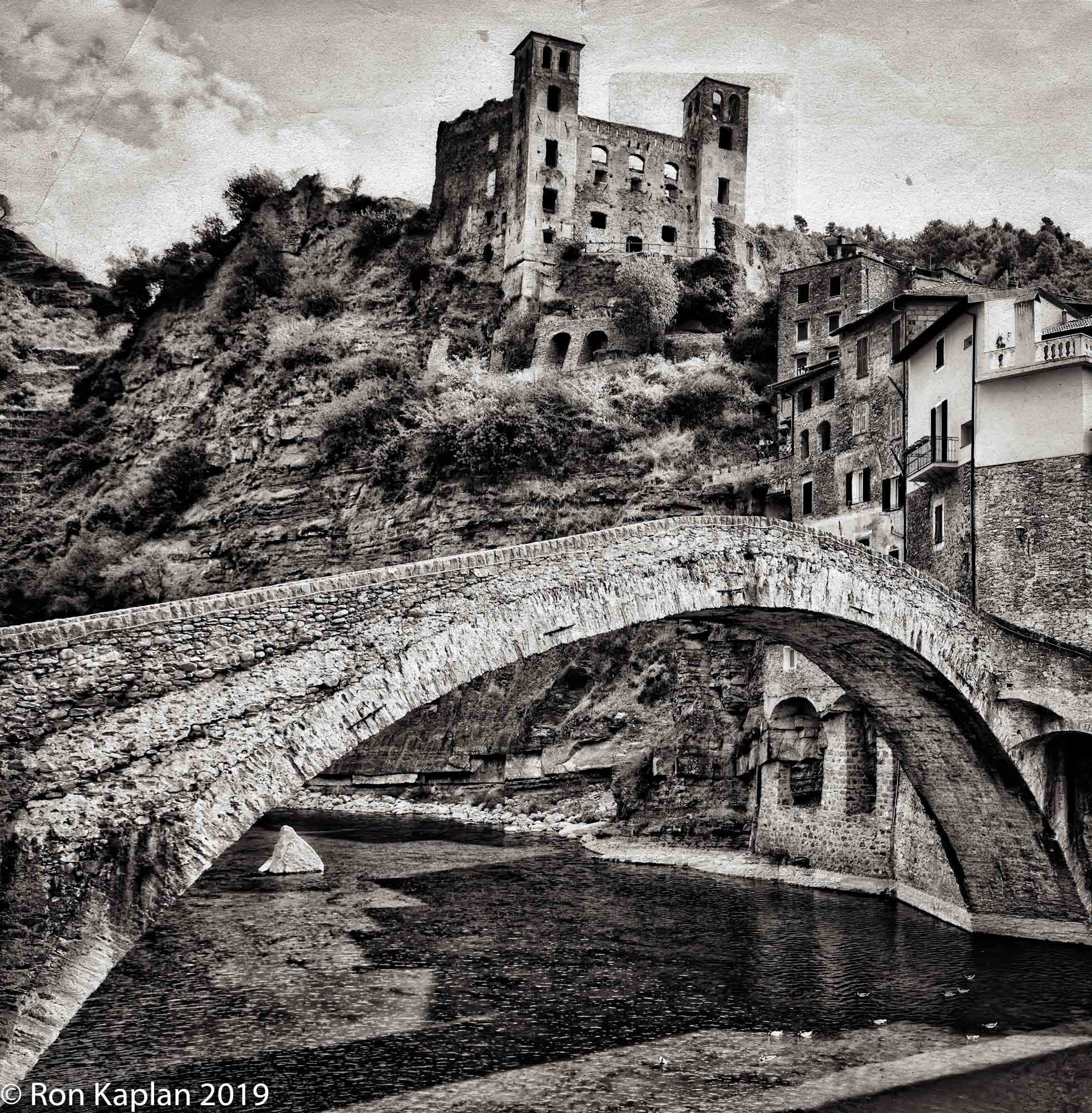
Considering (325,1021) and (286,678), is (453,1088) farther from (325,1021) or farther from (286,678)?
(286,678)

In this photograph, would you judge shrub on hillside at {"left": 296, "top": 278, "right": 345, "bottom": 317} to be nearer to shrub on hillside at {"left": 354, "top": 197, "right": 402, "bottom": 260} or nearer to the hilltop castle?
shrub on hillside at {"left": 354, "top": 197, "right": 402, "bottom": 260}

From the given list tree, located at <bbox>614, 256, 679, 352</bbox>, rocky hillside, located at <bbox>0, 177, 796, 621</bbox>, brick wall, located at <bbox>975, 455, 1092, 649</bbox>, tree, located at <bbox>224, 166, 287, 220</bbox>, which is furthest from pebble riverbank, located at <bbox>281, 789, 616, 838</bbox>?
tree, located at <bbox>224, 166, 287, 220</bbox>

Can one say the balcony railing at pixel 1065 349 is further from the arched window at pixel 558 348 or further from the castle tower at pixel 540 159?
the castle tower at pixel 540 159

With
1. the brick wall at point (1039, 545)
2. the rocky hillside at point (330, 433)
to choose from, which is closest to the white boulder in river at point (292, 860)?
the brick wall at point (1039, 545)

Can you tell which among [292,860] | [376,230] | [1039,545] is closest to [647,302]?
[376,230]

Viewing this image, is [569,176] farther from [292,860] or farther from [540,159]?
[292,860]

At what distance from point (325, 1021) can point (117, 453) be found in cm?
4451

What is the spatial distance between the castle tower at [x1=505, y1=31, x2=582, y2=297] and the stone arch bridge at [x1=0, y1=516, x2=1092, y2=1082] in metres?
35.0

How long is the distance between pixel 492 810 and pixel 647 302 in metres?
22.3

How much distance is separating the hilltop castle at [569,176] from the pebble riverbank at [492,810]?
2273 centimetres

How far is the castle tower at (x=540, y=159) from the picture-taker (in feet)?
164

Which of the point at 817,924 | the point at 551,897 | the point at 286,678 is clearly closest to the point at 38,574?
the point at 551,897

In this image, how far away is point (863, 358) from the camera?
1228 inches

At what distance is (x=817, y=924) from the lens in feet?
65.6
